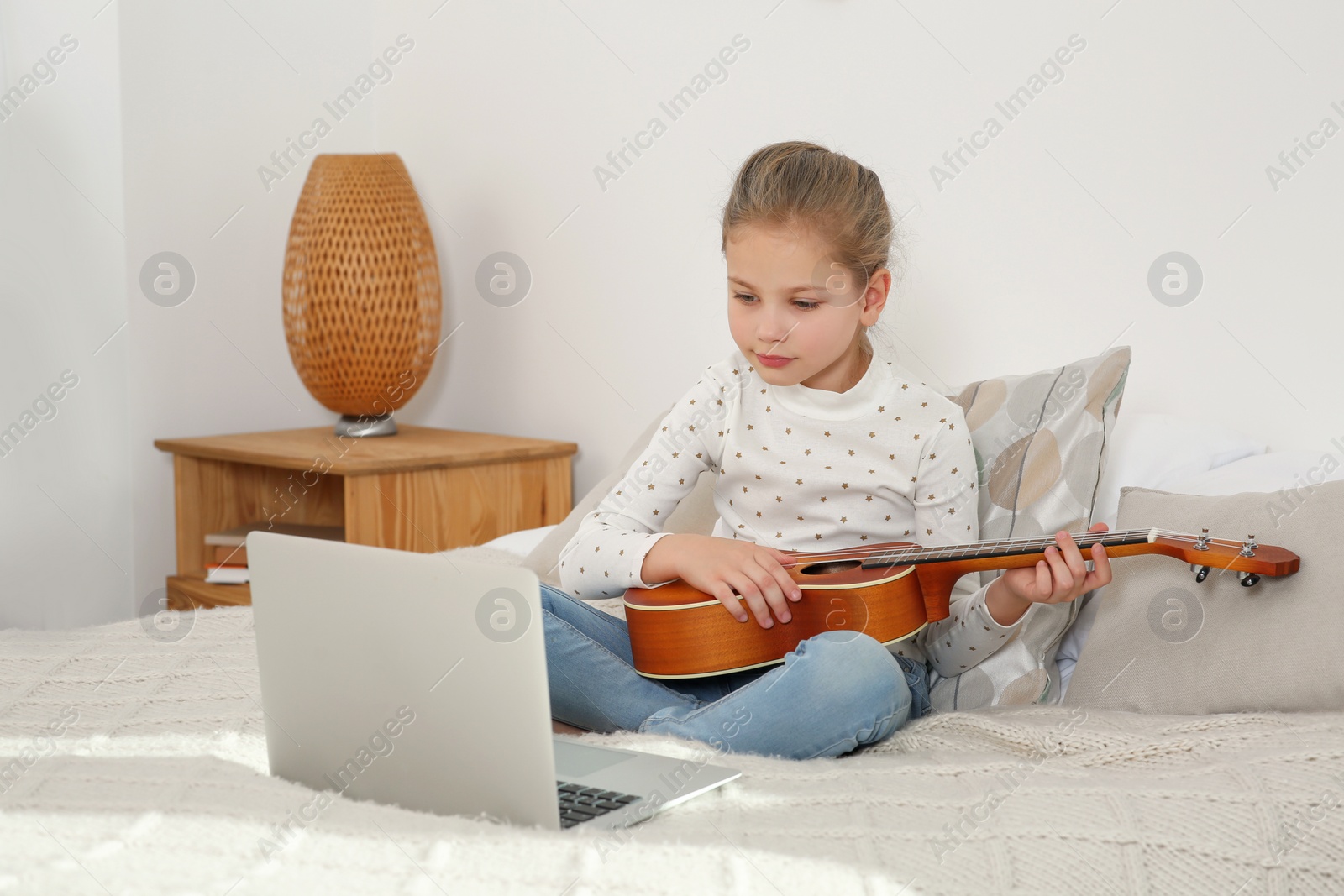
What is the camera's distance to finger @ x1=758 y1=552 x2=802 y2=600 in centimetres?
117

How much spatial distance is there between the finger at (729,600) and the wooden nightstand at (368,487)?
114cm

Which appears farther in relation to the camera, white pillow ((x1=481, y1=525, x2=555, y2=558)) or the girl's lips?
white pillow ((x1=481, y1=525, x2=555, y2=558))

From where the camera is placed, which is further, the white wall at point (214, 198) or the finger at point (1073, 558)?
the white wall at point (214, 198)

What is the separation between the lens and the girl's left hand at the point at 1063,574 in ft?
3.68

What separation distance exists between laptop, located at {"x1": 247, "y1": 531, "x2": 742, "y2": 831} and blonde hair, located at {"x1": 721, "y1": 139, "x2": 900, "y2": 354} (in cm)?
61

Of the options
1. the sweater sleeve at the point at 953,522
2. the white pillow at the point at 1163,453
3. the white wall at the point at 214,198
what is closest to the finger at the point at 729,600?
the sweater sleeve at the point at 953,522

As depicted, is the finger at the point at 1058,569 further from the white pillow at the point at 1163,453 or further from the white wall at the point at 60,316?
the white wall at the point at 60,316

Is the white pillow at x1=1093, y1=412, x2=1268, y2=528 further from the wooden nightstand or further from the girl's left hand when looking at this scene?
the wooden nightstand

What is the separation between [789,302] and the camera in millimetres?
1302

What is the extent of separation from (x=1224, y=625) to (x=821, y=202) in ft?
1.93

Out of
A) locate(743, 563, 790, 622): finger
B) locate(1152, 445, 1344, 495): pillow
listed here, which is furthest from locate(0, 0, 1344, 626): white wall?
locate(743, 563, 790, 622): finger

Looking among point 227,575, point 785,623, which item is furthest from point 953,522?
point 227,575

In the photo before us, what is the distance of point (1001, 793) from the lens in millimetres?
902

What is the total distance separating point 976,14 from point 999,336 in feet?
1.57
